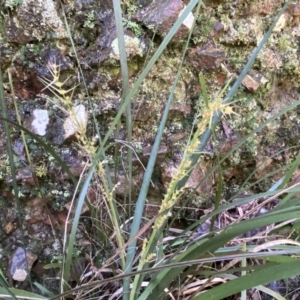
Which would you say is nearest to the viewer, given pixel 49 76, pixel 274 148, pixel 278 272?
pixel 278 272

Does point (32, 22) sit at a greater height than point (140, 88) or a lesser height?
greater

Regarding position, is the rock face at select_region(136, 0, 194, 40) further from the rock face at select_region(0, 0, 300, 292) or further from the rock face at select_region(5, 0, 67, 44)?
the rock face at select_region(5, 0, 67, 44)

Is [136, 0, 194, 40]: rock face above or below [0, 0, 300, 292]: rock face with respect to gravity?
above

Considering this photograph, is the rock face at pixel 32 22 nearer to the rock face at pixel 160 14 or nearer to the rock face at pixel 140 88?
the rock face at pixel 140 88

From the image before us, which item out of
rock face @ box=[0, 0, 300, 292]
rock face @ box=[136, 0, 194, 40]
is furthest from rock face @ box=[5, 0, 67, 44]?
rock face @ box=[136, 0, 194, 40]

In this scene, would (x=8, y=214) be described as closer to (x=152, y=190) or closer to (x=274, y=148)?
(x=152, y=190)

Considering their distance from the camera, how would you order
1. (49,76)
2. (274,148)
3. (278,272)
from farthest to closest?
(274,148) < (49,76) < (278,272)

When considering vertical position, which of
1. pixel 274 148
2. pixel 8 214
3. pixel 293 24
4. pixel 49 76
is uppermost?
pixel 293 24

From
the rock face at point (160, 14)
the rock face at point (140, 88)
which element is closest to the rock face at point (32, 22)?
the rock face at point (140, 88)

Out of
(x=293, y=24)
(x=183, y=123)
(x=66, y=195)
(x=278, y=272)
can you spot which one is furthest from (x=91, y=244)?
(x=293, y=24)

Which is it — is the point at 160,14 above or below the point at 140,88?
above

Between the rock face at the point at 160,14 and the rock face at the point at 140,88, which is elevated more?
the rock face at the point at 160,14
